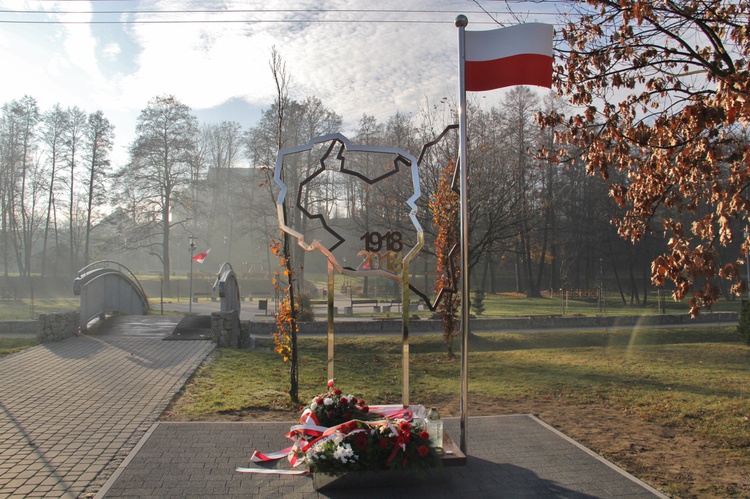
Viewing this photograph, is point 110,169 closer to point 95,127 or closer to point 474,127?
point 95,127


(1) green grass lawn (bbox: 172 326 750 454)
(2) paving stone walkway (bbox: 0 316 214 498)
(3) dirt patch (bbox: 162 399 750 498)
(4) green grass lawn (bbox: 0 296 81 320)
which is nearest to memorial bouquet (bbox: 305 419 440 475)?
(2) paving stone walkway (bbox: 0 316 214 498)

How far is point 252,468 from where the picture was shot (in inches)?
207

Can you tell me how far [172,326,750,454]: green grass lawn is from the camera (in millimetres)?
8021

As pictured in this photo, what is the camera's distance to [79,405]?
7895mm

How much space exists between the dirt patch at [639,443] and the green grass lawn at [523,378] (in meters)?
0.30

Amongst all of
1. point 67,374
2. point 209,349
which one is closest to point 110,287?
point 209,349

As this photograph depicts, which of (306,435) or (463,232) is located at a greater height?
(463,232)

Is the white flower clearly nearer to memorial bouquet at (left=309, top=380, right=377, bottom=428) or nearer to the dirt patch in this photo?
memorial bouquet at (left=309, top=380, right=377, bottom=428)

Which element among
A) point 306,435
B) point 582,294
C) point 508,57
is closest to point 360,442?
point 306,435

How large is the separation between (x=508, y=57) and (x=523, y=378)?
22.6ft

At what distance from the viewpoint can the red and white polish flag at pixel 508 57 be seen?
219 inches

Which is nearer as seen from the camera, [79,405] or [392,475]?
[392,475]

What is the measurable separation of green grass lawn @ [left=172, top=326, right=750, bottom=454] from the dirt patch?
0.30 meters

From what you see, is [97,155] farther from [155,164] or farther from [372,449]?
[372,449]
